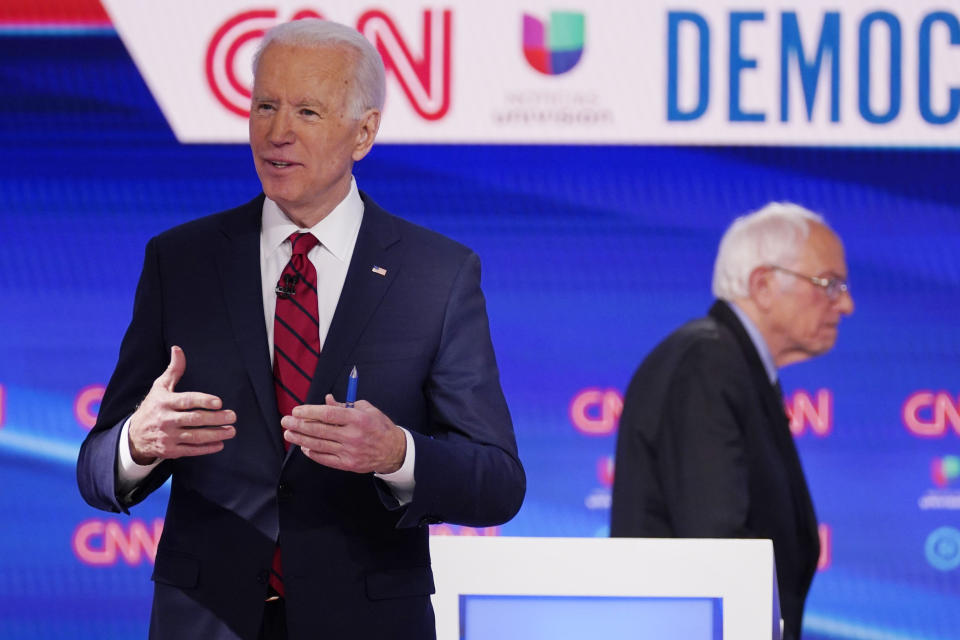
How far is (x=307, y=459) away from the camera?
179cm

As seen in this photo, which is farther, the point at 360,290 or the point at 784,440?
the point at 784,440

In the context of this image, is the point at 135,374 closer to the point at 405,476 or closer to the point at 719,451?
the point at 405,476

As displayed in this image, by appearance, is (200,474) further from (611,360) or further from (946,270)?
(946,270)

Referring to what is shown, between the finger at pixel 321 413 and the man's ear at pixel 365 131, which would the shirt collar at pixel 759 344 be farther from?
the finger at pixel 321 413

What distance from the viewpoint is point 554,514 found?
429cm

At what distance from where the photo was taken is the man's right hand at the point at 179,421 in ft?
5.30

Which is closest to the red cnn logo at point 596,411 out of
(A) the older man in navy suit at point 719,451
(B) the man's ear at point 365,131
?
(A) the older man in navy suit at point 719,451

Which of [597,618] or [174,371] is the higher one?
[174,371]

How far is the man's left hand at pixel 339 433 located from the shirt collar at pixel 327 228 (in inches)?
15.8

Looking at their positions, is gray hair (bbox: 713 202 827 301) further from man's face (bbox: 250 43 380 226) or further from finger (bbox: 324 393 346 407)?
finger (bbox: 324 393 346 407)

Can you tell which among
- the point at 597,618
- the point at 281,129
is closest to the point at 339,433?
the point at 597,618

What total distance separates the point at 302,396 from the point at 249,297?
0.17 metres

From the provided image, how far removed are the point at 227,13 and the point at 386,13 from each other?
0.53 meters

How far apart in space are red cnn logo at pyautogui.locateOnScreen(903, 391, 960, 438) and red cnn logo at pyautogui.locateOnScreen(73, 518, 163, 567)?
2.51m
